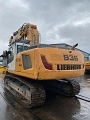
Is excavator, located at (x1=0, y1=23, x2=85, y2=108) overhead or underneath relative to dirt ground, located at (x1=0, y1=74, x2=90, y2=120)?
overhead

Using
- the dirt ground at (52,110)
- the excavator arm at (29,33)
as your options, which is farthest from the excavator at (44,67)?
the excavator arm at (29,33)

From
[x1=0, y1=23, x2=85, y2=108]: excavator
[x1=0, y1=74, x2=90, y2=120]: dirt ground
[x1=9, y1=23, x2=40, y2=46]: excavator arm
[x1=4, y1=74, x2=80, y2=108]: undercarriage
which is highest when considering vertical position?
[x1=9, y1=23, x2=40, y2=46]: excavator arm

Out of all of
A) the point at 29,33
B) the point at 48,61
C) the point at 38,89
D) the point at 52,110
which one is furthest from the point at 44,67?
the point at 29,33

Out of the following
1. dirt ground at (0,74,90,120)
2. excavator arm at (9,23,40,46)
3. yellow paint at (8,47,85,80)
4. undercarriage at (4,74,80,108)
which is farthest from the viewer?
excavator arm at (9,23,40,46)

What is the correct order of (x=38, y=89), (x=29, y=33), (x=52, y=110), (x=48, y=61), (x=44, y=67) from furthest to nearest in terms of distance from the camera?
(x=29, y=33) → (x=38, y=89) → (x=52, y=110) → (x=48, y=61) → (x=44, y=67)

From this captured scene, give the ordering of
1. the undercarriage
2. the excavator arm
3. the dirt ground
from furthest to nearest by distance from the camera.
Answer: the excavator arm
the undercarriage
the dirt ground

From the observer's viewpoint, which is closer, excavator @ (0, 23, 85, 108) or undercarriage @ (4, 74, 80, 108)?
excavator @ (0, 23, 85, 108)

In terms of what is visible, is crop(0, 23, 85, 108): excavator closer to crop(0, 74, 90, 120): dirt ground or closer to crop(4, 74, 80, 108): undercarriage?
crop(4, 74, 80, 108): undercarriage

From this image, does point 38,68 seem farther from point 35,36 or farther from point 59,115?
point 35,36

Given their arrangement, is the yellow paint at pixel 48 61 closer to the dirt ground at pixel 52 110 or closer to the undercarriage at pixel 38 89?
the undercarriage at pixel 38 89

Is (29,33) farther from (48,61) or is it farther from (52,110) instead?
(52,110)

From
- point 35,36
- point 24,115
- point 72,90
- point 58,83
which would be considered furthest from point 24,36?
point 24,115

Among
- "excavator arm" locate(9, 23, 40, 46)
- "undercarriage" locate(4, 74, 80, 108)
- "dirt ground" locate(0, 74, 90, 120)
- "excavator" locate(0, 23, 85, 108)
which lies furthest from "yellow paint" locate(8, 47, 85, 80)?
"excavator arm" locate(9, 23, 40, 46)

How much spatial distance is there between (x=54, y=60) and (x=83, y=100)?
2199mm
